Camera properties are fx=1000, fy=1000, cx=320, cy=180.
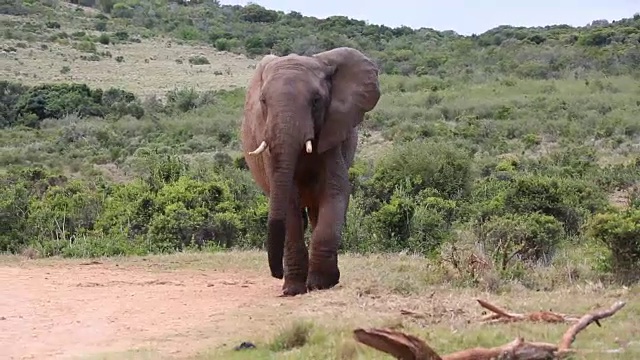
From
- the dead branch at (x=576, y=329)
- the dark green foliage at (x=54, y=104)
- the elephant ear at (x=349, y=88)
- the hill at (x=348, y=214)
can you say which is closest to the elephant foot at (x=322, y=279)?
the hill at (x=348, y=214)

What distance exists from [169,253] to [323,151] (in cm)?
498

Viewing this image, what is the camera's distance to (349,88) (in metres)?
10.1

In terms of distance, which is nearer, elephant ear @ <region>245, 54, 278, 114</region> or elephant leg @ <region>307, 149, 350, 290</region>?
elephant leg @ <region>307, 149, 350, 290</region>

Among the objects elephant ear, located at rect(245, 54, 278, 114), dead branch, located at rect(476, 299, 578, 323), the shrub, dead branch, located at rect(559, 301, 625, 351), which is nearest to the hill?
dead branch, located at rect(559, 301, 625, 351)

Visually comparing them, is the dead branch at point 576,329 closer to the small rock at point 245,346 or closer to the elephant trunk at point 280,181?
the small rock at point 245,346

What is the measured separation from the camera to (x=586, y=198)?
50.8ft

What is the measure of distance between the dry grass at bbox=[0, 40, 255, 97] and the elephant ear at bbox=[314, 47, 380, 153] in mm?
36891

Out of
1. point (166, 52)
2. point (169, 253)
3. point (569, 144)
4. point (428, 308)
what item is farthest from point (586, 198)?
point (166, 52)

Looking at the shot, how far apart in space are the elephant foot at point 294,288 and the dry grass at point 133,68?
123 feet

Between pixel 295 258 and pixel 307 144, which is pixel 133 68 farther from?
pixel 307 144

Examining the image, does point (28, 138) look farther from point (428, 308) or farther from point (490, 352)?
point (490, 352)

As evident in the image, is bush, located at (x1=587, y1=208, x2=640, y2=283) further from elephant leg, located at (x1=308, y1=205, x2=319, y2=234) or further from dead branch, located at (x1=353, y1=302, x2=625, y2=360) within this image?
dead branch, located at (x1=353, y1=302, x2=625, y2=360)

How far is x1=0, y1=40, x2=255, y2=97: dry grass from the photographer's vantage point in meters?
47.5

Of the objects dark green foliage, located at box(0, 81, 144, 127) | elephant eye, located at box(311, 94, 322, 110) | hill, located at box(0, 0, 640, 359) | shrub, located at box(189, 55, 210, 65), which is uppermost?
elephant eye, located at box(311, 94, 322, 110)
